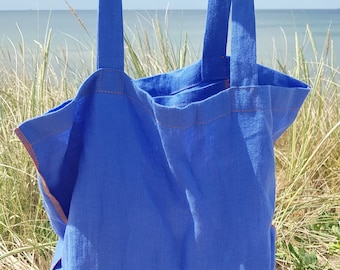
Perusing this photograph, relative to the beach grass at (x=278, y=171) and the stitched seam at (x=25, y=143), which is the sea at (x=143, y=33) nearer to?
the beach grass at (x=278, y=171)

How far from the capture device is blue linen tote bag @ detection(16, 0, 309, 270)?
25.6 inches

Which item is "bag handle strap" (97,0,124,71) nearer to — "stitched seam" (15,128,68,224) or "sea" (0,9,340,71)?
"stitched seam" (15,128,68,224)

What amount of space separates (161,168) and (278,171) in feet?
4.71

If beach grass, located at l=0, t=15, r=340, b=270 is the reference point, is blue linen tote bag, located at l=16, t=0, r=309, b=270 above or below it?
above

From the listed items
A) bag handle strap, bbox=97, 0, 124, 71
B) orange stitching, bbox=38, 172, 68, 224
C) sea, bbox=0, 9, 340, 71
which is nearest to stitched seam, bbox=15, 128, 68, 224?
orange stitching, bbox=38, 172, 68, 224

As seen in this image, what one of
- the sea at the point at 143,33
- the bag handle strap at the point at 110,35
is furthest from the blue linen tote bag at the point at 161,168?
the sea at the point at 143,33

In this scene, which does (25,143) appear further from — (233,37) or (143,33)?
(143,33)

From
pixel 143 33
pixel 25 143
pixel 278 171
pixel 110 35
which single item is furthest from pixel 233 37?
pixel 143 33

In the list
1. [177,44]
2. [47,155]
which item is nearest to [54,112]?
[47,155]

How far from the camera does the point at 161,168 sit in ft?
2.24

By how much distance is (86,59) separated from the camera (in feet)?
8.42

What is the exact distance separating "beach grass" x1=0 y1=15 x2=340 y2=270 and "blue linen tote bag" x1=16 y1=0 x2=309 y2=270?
2.47ft

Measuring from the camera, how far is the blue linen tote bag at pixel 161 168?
2.13ft

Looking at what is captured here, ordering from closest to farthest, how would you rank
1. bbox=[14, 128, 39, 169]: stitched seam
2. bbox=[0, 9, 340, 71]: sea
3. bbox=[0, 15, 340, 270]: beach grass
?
bbox=[14, 128, 39, 169]: stitched seam → bbox=[0, 15, 340, 270]: beach grass → bbox=[0, 9, 340, 71]: sea
